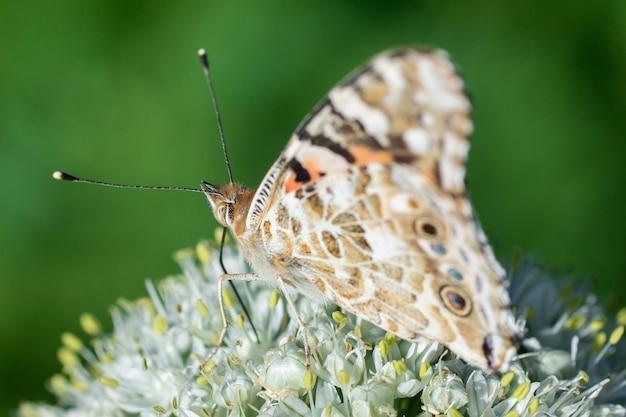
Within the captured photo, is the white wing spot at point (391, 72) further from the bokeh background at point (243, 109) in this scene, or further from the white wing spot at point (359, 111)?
the bokeh background at point (243, 109)

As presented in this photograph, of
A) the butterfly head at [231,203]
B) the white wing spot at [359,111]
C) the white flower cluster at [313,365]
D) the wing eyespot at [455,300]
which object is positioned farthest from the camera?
the butterfly head at [231,203]

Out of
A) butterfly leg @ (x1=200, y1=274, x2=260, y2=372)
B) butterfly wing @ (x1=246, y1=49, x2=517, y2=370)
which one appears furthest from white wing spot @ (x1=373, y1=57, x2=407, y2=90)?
butterfly leg @ (x1=200, y1=274, x2=260, y2=372)

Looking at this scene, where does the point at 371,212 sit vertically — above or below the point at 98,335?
above

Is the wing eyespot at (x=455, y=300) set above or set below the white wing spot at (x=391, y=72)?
below

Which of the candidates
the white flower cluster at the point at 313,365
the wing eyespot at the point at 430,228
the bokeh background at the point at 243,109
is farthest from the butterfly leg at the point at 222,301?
the bokeh background at the point at 243,109

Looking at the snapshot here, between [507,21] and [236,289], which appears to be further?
[507,21]

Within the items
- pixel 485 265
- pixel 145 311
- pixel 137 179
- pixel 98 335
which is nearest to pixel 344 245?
pixel 485 265

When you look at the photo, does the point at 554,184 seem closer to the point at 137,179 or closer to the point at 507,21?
the point at 507,21

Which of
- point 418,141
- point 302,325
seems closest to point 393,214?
point 418,141
